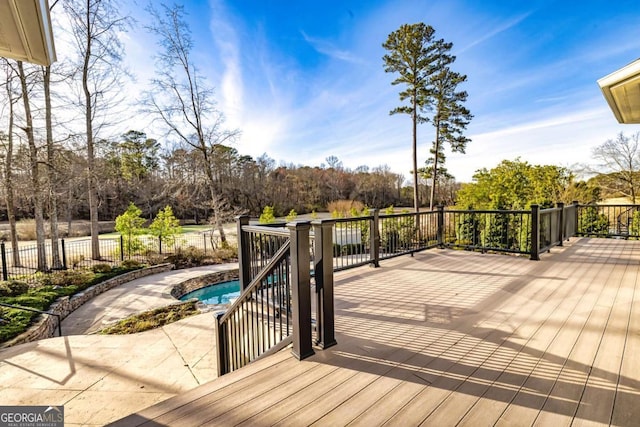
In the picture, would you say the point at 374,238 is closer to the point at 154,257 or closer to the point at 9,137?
the point at 154,257

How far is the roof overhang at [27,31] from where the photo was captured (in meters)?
1.99

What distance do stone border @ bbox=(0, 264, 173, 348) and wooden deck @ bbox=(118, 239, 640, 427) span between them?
19.3 feet

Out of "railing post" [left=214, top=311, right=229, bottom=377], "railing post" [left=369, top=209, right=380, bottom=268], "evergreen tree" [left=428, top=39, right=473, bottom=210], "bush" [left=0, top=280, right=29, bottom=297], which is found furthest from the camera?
"evergreen tree" [left=428, top=39, right=473, bottom=210]

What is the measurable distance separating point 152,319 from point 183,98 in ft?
37.6

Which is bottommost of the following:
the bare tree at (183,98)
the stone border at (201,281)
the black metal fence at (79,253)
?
the stone border at (201,281)

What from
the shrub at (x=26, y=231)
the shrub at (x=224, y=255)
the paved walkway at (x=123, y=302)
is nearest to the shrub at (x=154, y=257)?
the paved walkway at (x=123, y=302)

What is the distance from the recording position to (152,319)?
6254mm

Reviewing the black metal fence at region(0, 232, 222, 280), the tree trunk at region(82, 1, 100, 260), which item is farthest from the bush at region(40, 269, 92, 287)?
the tree trunk at region(82, 1, 100, 260)

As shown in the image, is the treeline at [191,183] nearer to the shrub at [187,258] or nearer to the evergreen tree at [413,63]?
the shrub at [187,258]

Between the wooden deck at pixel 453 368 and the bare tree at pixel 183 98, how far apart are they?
40.7 feet

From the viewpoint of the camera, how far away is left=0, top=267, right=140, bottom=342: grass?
5.42m

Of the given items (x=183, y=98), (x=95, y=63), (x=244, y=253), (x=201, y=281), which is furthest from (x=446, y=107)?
(x=244, y=253)

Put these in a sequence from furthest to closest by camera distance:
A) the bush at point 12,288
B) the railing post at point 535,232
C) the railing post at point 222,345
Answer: the bush at point 12,288 → the railing post at point 535,232 → the railing post at point 222,345

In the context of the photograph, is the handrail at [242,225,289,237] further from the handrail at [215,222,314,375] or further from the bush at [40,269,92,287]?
the bush at [40,269,92,287]
